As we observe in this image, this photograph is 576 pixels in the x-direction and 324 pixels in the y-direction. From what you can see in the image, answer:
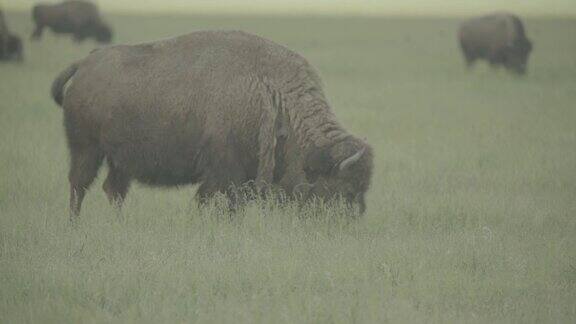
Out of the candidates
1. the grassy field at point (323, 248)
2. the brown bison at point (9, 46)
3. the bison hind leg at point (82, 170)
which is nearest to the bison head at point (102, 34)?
the brown bison at point (9, 46)

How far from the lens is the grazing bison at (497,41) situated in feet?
82.1

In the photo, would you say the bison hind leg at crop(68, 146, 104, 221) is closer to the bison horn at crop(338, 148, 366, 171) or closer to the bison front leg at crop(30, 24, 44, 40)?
the bison horn at crop(338, 148, 366, 171)

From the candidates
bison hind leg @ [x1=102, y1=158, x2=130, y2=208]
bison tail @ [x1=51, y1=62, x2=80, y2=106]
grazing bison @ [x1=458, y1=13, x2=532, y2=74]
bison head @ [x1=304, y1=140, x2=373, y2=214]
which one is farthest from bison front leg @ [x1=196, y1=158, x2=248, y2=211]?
grazing bison @ [x1=458, y1=13, x2=532, y2=74]

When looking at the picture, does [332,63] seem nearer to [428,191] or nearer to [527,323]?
[428,191]

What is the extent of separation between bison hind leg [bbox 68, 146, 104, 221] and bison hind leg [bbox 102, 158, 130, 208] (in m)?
0.26

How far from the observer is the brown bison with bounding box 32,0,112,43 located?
3403 centimetres

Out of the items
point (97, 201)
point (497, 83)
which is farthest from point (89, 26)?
point (97, 201)

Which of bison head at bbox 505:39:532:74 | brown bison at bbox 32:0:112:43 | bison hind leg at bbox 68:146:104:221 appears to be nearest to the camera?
bison hind leg at bbox 68:146:104:221

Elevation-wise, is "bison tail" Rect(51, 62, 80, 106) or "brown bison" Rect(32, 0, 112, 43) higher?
"bison tail" Rect(51, 62, 80, 106)

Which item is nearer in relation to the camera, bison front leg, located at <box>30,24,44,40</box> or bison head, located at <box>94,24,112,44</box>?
bison front leg, located at <box>30,24,44,40</box>

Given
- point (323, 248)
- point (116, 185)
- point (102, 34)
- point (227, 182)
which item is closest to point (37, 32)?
point (102, 34)

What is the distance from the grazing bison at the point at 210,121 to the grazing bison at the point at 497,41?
1823 centimetres

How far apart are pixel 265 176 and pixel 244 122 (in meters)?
0.54

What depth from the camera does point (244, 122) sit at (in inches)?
303
